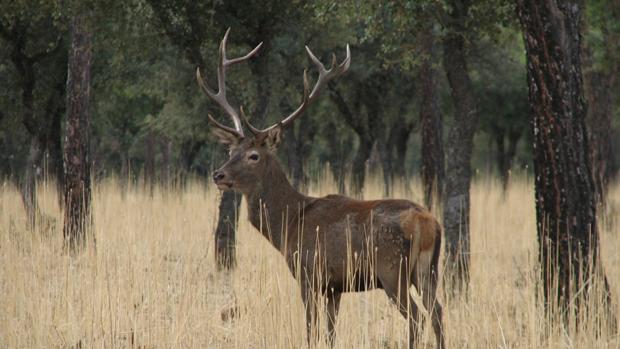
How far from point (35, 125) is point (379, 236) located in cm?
1120

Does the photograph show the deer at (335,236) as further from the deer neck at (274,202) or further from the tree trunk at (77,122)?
the tree trunk at (77,122)

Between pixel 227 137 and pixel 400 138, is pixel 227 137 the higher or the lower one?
the lower one

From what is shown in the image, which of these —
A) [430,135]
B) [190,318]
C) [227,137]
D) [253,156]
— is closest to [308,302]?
[190,318]

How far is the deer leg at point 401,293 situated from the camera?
615cm

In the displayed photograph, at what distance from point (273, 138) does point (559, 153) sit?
8.01 ft

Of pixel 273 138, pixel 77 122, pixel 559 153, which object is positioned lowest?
pixel 559 153

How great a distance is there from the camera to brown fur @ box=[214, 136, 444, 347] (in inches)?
245

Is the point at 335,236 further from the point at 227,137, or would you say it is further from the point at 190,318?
the point at 227,137

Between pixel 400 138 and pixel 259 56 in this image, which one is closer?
pixel 259 56

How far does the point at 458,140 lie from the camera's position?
9688 mm

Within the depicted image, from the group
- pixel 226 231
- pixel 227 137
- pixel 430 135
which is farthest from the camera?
pixel 430 135

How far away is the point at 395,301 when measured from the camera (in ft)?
20.2

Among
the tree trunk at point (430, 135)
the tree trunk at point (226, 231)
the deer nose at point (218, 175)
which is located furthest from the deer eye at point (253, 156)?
the tree trunk at point (430, 135)

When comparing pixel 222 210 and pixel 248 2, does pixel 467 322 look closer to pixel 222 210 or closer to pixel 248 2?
pixel 222 210
